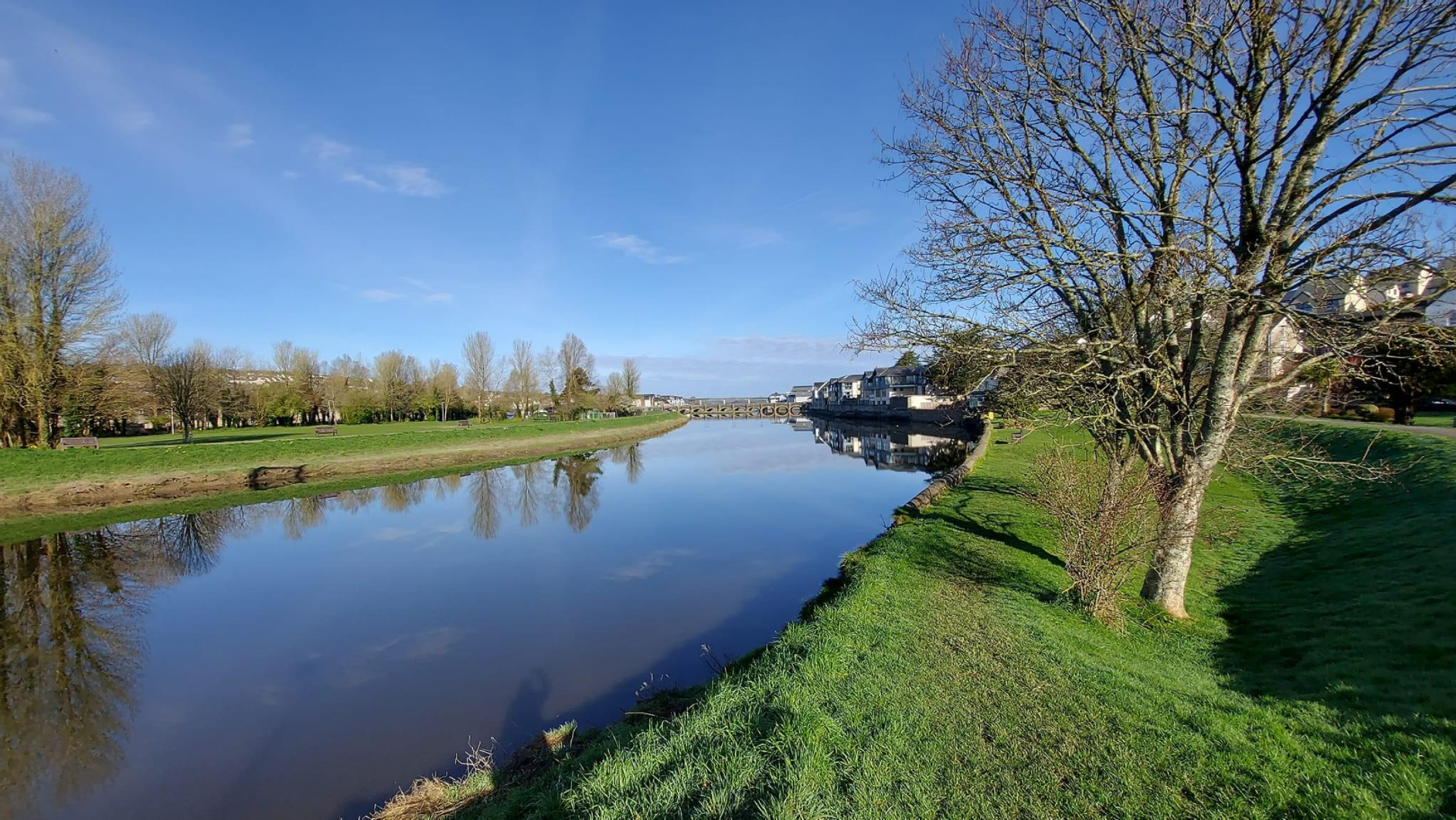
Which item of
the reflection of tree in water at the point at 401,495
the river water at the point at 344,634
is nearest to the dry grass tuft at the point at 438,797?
the river water at the point at 344,634

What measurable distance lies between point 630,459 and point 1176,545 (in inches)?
1231

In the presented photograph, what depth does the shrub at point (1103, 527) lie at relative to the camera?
6.70 metres

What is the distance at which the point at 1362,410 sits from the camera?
24.2 metres

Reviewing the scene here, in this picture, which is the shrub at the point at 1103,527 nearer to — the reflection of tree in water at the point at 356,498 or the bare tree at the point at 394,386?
the reflection of tree in water at the point at 356,498

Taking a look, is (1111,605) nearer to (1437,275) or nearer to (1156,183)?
(1437,275)

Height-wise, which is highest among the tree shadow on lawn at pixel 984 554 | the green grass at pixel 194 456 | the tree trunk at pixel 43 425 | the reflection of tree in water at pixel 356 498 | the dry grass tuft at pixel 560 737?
the tree trunk at pixel 43 425

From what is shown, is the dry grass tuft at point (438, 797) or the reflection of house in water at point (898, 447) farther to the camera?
the reflection of house in water at point (898, 447)

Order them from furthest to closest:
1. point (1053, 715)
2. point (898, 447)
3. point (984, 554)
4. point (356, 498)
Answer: point (898, 447)
point (356, 498)
point (984, 554)
point (1053, 715)

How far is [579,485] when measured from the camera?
25.0m

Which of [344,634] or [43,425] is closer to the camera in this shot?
[344,634]

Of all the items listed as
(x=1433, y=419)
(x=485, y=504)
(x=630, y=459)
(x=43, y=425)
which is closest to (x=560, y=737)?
(x=485, y=504)

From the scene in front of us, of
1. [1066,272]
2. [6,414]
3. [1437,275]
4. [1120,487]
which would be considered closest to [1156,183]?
[1066,272]

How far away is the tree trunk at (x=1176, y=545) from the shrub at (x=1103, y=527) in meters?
0.19

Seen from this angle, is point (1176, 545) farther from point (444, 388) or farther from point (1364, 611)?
point (444, 388)
